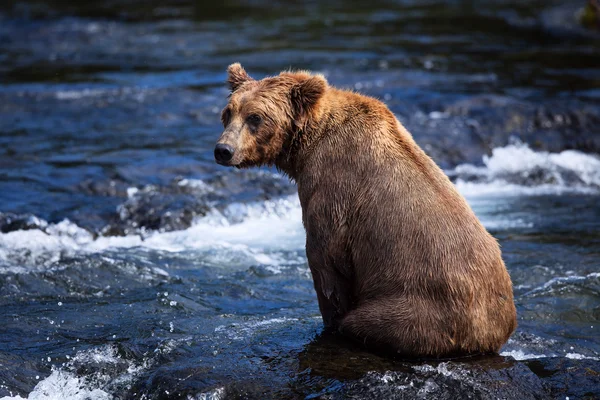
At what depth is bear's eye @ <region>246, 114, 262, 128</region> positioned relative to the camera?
6.00 meters

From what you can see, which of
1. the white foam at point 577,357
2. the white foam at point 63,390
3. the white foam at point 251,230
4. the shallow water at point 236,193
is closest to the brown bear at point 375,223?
the shallow water at point 236,193

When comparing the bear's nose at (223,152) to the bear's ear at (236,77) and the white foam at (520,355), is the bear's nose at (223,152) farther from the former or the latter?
the white foam at (520,355)

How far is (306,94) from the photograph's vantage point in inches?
238

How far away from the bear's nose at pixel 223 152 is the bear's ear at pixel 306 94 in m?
0.58

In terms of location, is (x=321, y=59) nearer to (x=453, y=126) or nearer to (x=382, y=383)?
(x=453, y=126)

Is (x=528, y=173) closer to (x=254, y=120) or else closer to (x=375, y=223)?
(x=375, y=223)

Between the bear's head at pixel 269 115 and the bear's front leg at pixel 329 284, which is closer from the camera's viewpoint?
the bear's front leg at pixel 329 284

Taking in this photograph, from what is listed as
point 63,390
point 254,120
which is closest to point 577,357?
point 254,120

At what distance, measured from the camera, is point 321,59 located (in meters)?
17.0

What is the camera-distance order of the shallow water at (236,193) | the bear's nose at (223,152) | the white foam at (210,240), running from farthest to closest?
the white foam at (210,240) → the bear's nose at (223,152) → the shallow water at (236,193)

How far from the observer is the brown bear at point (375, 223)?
5.53 meters

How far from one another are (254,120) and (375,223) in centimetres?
112

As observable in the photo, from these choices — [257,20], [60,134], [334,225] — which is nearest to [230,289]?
[334,225]

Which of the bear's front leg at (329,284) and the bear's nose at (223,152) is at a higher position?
the bear's nose at (223,152)
